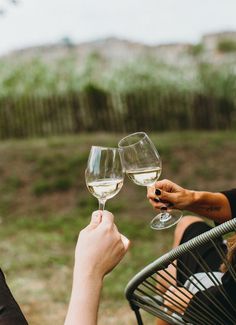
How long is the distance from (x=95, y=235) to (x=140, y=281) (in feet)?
1.57

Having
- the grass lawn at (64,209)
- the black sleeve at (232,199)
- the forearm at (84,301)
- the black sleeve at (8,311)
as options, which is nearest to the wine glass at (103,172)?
the forearm at (84,301)

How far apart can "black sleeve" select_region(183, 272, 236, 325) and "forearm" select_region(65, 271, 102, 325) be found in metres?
0.50

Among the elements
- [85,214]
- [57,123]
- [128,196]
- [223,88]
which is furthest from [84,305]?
[223,88]

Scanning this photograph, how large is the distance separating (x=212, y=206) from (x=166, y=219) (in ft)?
0.66

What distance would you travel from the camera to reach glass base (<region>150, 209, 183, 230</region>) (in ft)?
6.93

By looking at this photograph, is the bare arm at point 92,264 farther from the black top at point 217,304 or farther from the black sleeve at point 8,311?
the black top at point 217,304

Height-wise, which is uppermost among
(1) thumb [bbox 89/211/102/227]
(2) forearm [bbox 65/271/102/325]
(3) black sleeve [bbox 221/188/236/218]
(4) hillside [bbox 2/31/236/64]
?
(1) thumb [bbox 89/211/102/227]

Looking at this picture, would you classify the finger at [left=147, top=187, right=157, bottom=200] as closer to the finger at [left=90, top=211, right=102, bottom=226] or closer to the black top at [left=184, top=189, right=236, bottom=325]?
the black top at [left=184, top=189, right=236, bottom=325]

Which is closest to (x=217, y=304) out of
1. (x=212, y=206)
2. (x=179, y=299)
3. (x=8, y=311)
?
(x=179, y=299)

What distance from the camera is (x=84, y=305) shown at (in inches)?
50.0

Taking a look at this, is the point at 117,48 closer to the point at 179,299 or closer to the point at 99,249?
the point at 179,299

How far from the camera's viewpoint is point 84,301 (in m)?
1.28

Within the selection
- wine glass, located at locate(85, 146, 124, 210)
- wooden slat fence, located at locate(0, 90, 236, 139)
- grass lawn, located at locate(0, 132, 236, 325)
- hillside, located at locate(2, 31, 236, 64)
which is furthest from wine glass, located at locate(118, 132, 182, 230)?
hillside, located at locate(2, 31, 236, 64)

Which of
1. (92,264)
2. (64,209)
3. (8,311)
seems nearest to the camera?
(8,311)
